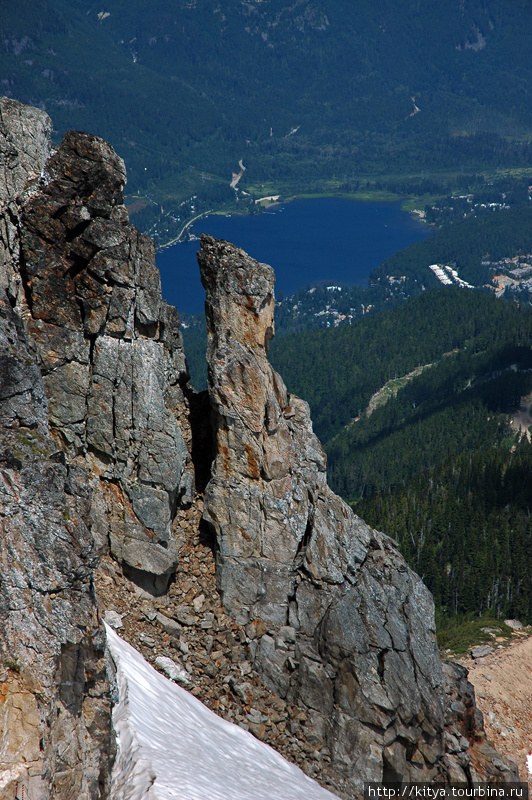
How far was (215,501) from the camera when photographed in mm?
27328

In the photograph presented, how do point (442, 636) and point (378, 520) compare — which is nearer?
point (442, 636)

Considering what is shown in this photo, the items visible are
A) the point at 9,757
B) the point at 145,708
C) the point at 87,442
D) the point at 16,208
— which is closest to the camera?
the point at 9,757

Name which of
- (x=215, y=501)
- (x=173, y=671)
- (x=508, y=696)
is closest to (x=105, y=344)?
(x=215, y=501)

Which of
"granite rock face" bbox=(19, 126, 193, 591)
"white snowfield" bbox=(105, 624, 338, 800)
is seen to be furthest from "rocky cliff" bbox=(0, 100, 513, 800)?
"white snowfield" bbox=(105, 624, 338, 800)

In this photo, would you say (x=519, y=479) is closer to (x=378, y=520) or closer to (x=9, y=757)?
(x=378, y=520)

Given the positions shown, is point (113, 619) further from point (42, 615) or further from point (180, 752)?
point (42, 615)

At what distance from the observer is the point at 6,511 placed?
17.7m

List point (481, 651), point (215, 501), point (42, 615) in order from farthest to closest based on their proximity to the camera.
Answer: point (481, 651), point (215, 501), point (42, 615)

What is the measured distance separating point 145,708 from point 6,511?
28.7 ft

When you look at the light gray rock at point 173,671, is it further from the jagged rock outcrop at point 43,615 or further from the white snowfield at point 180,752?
the jagged rock outcrop at point 43,615

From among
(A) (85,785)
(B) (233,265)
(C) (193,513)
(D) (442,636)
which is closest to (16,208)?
(B) (233,265)

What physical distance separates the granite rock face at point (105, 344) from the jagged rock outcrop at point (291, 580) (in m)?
2.32

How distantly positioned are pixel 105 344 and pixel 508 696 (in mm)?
37297

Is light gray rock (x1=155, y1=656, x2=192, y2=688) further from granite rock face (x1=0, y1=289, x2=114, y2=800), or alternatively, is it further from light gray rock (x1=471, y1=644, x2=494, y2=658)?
light gray rock (x1=471, y1=644, x2=494, y2=658)
